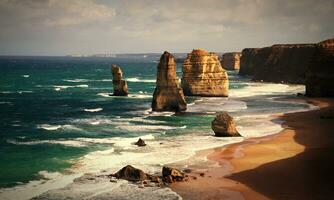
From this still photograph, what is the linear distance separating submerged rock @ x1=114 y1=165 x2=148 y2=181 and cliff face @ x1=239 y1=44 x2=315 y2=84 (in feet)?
316

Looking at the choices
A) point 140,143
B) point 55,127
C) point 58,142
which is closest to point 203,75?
point 55,127

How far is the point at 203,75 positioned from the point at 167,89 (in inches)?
782

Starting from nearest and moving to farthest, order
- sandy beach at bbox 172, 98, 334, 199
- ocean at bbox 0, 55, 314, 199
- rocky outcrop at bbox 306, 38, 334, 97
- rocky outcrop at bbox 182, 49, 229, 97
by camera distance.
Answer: sandy beach at bbox 172, 98, 334, 199 → ocean at bbox 0, 55, 314, 199 → rocky outcrop at bbox 306, 38, 334, 97 → rocky outcrop at bbox 182, 49, 229, 97

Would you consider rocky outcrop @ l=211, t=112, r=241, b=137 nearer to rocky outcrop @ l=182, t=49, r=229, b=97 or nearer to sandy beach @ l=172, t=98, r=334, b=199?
sandy beach @ l=172, t=98, r=334, b=199

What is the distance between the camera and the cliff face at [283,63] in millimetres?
123944

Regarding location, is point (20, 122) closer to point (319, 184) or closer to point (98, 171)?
point (98, 171)

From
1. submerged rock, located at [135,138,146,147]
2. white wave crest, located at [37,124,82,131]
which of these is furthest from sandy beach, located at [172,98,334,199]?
white wave crest, located at [37,124,82,131]

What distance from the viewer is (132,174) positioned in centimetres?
3161

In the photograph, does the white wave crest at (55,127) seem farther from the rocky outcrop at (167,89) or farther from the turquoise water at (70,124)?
the rocky outcrop at (167,89)

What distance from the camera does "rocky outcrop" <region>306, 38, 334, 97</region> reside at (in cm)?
8167

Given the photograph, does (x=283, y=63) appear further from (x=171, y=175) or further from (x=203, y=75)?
(x=171, y=175)

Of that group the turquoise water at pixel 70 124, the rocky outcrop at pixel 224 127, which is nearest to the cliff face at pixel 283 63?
the turquoise water at pixel 70 124

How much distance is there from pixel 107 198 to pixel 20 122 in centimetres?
3411

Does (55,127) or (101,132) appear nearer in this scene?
(101,132)
